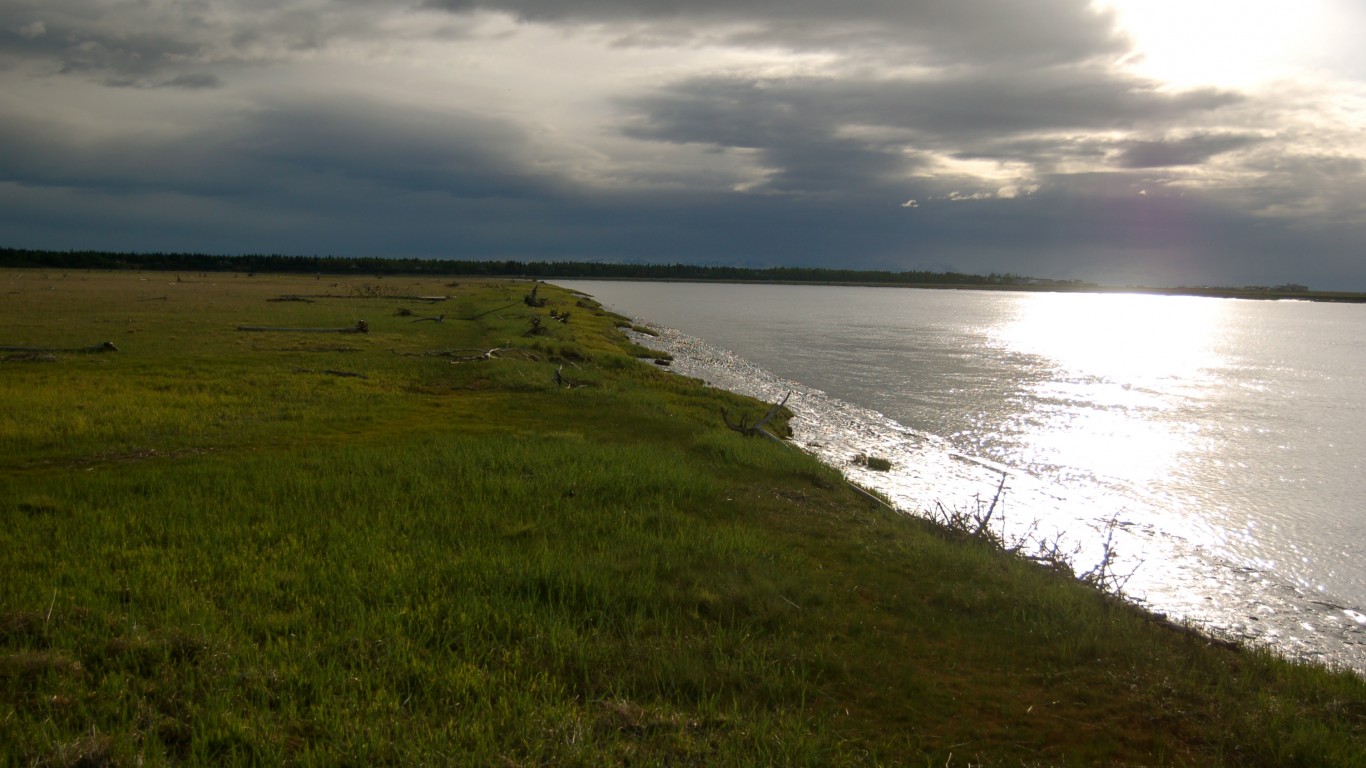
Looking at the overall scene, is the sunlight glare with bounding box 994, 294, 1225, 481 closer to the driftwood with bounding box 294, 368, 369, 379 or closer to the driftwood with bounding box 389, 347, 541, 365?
the driftwood with bounding box 389, 347, 541, 365

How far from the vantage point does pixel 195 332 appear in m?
30.9

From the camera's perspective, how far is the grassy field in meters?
5.61

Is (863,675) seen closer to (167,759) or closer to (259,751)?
(259,751)

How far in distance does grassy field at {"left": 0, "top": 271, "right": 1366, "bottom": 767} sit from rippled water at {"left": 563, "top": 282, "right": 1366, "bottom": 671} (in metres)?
3.00

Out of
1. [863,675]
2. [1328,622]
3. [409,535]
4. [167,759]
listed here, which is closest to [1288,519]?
[1328,622]

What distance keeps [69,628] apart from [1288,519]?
61.2ft

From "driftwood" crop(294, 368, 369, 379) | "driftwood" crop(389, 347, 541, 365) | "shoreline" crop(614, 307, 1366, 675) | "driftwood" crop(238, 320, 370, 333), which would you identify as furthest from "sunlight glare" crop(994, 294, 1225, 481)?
"driftwood" crop(238, 320, 370, 333)

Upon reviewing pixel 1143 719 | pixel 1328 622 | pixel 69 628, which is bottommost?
pixel 1328 622

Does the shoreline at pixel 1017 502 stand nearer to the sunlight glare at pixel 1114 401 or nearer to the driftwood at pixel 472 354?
the sunlight glare at pixel 1114 401

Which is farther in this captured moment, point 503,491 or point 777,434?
point 777,434

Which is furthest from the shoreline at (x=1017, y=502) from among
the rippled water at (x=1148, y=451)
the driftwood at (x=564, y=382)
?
the driftwood at (x=564, y=382)

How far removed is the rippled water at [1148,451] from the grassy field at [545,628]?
9.84ft

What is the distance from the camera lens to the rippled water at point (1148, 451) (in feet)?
39.2

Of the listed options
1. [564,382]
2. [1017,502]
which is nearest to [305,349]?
[564,382]
